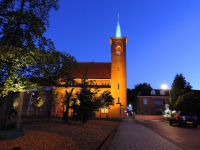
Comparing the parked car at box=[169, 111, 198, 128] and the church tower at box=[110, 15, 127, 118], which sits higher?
the church tower at box=[110, 15, 127, 118]

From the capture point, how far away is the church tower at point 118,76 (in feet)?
141

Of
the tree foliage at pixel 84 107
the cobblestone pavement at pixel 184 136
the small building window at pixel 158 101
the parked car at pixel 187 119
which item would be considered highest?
the small building window at pixel 158 101

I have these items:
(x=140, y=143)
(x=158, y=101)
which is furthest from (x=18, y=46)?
(x=158, y=101)

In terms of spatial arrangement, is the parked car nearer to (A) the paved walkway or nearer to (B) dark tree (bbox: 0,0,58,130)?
(A) the paved walkway

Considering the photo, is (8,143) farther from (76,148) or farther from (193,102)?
(193,102)

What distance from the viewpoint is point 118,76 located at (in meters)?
45.6

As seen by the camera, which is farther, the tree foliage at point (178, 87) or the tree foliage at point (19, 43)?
the tree foliage at point (178, 87)

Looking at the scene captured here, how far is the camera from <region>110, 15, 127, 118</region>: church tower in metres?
43.1

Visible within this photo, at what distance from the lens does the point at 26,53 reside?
644 cm

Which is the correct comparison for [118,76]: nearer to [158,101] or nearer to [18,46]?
[158,101]

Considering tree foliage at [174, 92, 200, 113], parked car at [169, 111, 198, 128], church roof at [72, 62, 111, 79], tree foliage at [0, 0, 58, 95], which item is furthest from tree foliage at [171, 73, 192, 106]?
tree foliage at [0, 0, 58, 95]

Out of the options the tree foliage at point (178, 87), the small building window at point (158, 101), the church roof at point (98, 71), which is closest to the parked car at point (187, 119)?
the tree foliage at point (178, 87)

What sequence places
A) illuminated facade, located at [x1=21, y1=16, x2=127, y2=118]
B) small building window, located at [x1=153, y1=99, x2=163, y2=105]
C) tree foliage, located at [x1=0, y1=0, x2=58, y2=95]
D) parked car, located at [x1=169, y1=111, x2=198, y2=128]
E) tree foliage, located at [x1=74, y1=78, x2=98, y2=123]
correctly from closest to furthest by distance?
tree foliage, located at [x1=0, y1=0, x2=58, y2=95] < tree foliage, located at [x1=74, y1=78, x2=98, y2=123] < parked car, located at [x1=169, y1=111, x2=198, y2=128] < illuminated facade, located at [x1=21, y1=16, x2=127, y2=118] < small building window, located at [x1=153, y1=99, x2=163, y2=105]

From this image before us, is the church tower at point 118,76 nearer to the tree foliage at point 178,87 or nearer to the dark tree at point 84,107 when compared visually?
the tree foliage at point 178,87
